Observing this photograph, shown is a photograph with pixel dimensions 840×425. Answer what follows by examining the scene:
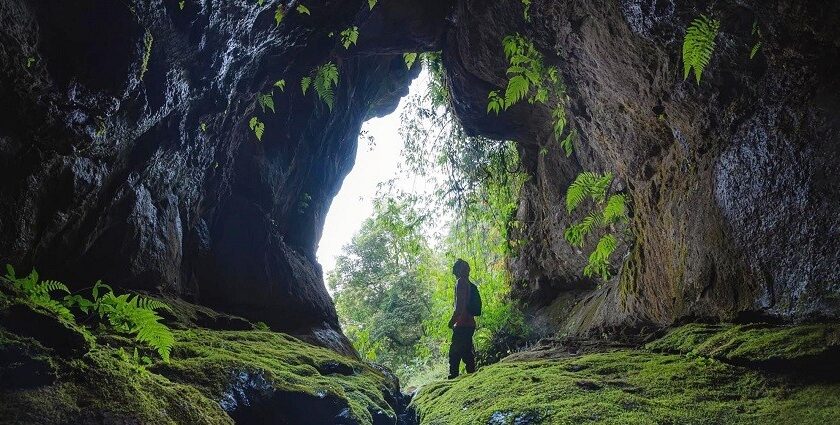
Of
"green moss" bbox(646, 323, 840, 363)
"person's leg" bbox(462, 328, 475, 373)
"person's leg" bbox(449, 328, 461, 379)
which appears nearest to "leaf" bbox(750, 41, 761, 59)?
"green moss" bbox(646, 323, 840, 363)

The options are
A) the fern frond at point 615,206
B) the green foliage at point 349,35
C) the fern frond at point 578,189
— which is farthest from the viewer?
the green foliage at point 349,35

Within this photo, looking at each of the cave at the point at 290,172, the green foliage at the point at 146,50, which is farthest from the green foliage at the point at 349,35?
the green foliage at the point at 146,50

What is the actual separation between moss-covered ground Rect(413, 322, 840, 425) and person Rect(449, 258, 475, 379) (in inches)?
133

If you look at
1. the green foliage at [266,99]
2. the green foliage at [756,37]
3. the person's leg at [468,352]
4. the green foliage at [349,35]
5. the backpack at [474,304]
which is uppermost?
the green foliage at [349,35]

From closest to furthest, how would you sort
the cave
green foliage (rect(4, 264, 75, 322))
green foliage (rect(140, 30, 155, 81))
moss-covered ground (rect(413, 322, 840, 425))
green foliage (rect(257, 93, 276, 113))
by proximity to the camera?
green foliage (rect(4, 264, 75, 322)) → moss-covered ground (rect(413, 322, 840, 425)) → the cave → green foliage (rect(140, 30, 155, 81)) → green foliage (rect(257, 93, 276, 113))

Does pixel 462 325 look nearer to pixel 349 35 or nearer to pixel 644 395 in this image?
pixel 644 395

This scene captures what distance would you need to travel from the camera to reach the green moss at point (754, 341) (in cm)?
314

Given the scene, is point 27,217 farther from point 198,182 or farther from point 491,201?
point 491,201

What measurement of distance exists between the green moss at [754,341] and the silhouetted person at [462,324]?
13.5ft

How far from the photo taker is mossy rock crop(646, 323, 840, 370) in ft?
10.1

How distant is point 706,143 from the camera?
4828 mm

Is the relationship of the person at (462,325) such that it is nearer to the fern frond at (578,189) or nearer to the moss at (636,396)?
the fern frond at (578,189)

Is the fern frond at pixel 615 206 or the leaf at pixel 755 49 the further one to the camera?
the fern frond at pixel 615 206

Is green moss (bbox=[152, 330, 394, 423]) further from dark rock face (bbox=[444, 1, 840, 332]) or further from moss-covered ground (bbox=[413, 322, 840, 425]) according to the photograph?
dark rock face (bbox=[444, 1, 840, 332])
